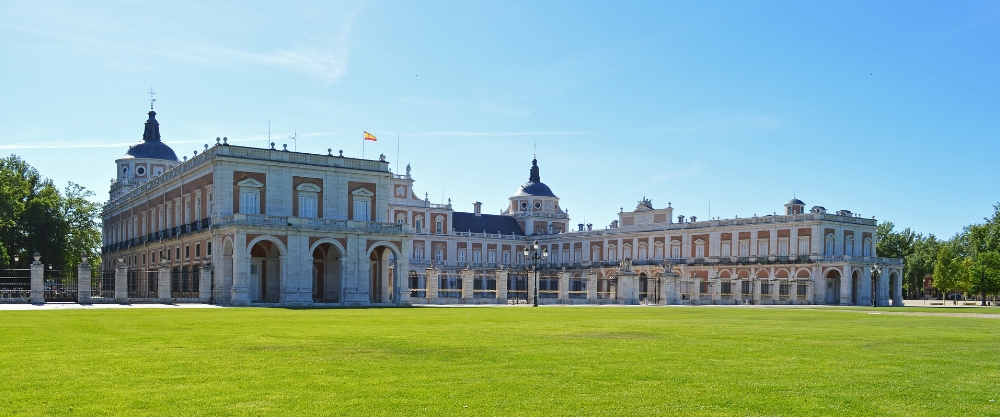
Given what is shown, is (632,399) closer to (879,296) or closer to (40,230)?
(40,230)

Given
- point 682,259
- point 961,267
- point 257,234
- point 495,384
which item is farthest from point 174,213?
point 961,267

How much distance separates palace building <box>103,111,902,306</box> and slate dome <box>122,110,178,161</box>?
5.1 inches

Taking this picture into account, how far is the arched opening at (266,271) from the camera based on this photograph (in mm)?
53812

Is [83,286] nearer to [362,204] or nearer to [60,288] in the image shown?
[60,288]

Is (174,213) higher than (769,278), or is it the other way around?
(174,213)

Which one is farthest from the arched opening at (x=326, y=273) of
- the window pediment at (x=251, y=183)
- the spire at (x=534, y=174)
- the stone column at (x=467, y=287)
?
the spire at (x=534, y=174)

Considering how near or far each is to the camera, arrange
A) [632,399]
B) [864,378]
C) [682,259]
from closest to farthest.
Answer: [632,399], [864,378], [682,259]

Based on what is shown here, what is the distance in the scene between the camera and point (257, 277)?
5384cm

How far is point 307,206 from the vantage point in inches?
2122

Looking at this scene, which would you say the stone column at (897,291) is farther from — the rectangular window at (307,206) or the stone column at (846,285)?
the rectangular window at (307,206)

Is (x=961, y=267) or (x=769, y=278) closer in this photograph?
(x=769, y=278)

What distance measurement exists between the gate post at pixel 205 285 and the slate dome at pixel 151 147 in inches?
1594

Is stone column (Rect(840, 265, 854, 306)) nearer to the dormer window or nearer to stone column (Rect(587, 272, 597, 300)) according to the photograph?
stone column (Rect(587, 272, 597, 300))

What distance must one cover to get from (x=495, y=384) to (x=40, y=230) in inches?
2361
